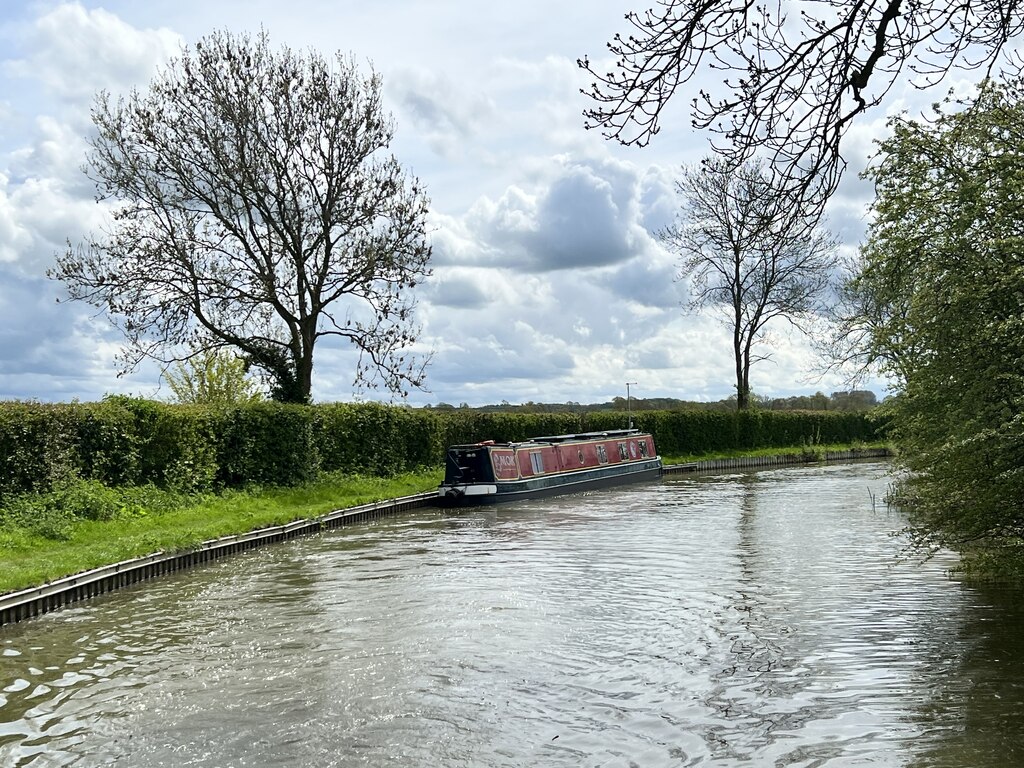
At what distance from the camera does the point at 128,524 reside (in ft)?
49.8

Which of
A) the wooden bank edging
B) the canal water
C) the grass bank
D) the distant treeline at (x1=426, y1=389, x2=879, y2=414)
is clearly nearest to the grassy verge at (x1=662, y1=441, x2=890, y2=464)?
the distant treeline at (x1=426, y1=389, x2=879, y2=414)

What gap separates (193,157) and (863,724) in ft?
70.0

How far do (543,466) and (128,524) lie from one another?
13649 mm

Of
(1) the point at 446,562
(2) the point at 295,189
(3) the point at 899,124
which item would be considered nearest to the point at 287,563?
(1) the point at 446,562

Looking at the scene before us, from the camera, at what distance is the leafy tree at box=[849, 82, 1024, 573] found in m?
8.83

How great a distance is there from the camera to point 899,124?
428 inches

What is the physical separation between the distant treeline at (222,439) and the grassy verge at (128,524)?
0.58 metres

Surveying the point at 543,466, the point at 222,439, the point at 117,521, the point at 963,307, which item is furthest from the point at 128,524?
the point at 543,466

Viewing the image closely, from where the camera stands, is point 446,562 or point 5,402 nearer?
point 446,562

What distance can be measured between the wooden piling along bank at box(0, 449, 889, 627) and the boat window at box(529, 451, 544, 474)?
337 centimetres

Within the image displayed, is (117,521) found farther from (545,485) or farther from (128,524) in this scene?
(545,485)

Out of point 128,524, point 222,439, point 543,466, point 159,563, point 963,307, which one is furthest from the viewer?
point 543,466

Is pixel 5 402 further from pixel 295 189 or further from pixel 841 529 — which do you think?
pixel 841 529

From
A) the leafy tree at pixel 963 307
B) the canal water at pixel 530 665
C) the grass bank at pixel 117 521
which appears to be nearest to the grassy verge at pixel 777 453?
the grass bank at pixel 117 521
